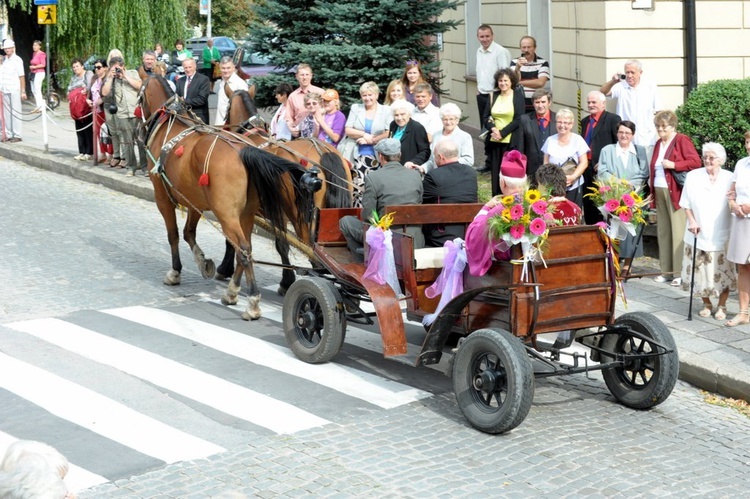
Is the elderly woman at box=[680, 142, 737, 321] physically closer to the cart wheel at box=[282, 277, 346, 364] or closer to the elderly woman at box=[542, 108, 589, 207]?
the elderly woman at box=[542, 108, 589, 207]

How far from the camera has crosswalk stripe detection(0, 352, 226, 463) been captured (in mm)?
7547

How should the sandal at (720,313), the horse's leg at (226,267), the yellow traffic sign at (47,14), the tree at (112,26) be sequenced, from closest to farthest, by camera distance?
the sandal at (720,313), the horse's leg at (226,267), the yellow traffic sign at (47,14), the tree at (112,26)

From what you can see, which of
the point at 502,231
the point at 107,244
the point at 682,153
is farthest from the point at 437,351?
the point at 107,244

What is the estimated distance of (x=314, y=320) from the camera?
371 inches

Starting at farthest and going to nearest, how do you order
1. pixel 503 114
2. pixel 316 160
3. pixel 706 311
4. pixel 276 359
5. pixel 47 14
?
1. pixel 47 14
2. pixel 503 114
3. pixel 316 160
4. pixel 706 311
5. pixel 276 359

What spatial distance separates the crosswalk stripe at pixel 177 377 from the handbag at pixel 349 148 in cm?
383

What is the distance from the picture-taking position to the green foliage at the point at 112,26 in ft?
92.3

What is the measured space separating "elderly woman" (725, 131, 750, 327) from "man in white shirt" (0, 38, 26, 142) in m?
17.2

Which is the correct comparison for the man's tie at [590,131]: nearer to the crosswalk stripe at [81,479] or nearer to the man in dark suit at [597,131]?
the man in dark suit at [597,131]

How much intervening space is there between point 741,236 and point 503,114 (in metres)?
4.47

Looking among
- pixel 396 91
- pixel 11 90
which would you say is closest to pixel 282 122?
pixel 396 91

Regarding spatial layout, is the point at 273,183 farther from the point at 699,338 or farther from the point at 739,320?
the point at 739,320

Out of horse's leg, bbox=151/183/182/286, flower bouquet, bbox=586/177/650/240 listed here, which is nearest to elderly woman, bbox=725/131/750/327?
flower bouquet, bbox=586/177/650/240

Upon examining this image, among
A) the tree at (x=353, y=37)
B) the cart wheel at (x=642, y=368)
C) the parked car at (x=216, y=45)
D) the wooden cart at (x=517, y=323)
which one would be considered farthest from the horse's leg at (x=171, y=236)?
the parked car at (x=216, y=45)
